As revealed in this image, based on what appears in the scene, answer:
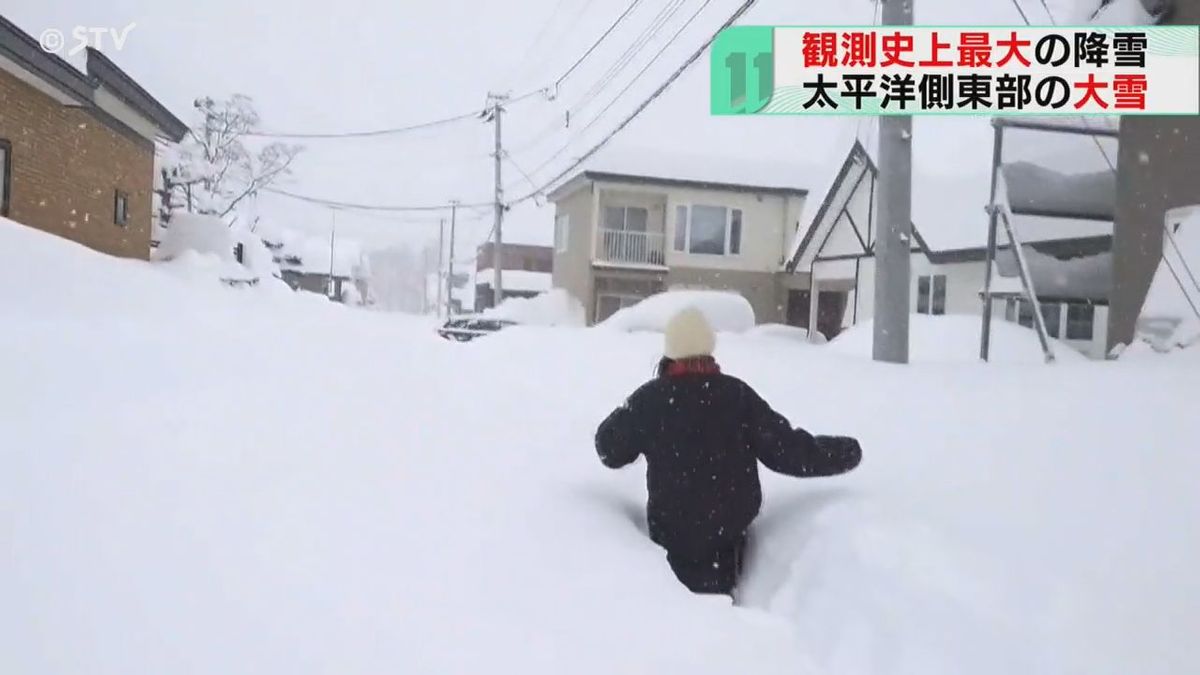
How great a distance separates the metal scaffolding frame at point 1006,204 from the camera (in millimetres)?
6512

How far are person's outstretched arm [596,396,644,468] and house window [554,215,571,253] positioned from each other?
19.3m

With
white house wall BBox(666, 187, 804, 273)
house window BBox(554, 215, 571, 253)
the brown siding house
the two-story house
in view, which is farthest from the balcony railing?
the brown siding house

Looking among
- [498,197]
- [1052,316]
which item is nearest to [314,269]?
[498,197]

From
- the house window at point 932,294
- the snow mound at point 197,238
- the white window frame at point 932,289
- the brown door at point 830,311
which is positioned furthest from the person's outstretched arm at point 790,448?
the brown door at point 830,311

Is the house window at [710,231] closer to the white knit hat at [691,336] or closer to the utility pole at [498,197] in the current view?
the utility pole at [498,197]

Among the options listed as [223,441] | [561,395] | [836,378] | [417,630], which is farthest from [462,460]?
[836,378]

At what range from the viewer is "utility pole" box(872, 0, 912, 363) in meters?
5.83

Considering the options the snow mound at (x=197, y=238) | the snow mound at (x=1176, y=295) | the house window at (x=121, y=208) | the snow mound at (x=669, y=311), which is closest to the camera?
the snow mound at (x=1176, y=295)

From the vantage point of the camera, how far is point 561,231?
901 inches

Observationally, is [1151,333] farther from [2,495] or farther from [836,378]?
[2,495]

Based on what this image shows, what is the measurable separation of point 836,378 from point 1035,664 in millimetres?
3331

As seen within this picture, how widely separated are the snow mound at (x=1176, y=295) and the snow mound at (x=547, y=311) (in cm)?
1527

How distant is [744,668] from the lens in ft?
5.89

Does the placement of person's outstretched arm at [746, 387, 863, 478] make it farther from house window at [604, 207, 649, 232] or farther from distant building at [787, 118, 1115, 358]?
house window at [604, 207, 649, 232]
